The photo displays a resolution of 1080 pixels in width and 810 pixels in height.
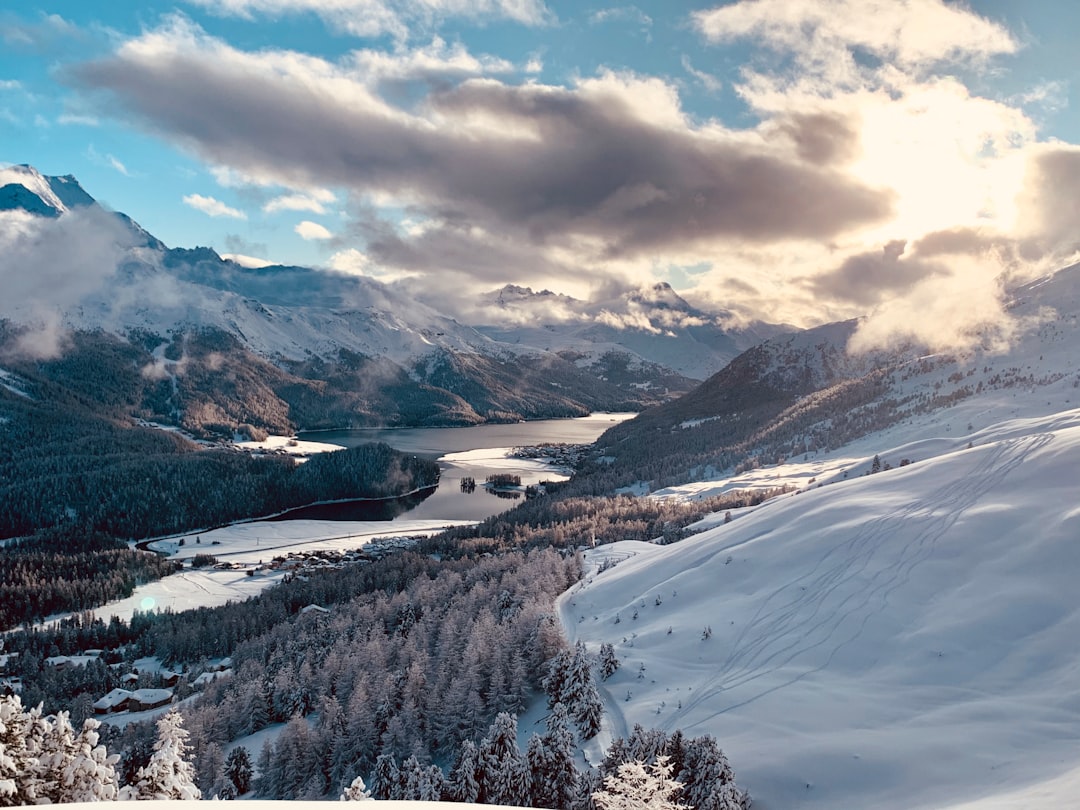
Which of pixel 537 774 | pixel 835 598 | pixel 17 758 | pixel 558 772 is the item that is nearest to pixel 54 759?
pixel 17 758

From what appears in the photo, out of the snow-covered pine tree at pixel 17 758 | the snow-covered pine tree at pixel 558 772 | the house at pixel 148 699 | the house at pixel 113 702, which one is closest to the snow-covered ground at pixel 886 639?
the snow-covered pine tree at pixel 558 772

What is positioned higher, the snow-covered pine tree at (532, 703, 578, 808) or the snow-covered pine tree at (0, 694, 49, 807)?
the snow-covered pine tree at (0, 694, 49, 807)

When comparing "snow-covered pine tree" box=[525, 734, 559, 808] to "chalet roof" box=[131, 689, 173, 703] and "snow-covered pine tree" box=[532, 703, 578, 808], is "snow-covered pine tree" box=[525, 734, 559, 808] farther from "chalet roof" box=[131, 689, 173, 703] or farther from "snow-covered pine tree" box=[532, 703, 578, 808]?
"chalet roof" box=[131, 689, 173, 703]

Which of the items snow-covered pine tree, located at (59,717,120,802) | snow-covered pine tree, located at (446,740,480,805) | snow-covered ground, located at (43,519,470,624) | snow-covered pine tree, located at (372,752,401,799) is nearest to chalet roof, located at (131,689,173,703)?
snow-covered ground, located at (43,519,470,624)

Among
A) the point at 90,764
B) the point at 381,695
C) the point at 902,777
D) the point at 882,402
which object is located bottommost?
the point at 381,695

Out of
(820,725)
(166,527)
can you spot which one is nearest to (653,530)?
(820,725)

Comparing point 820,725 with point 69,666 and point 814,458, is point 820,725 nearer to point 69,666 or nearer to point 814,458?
point 69,666

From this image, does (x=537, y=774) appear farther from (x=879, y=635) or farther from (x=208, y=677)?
(x=208, y=677)
